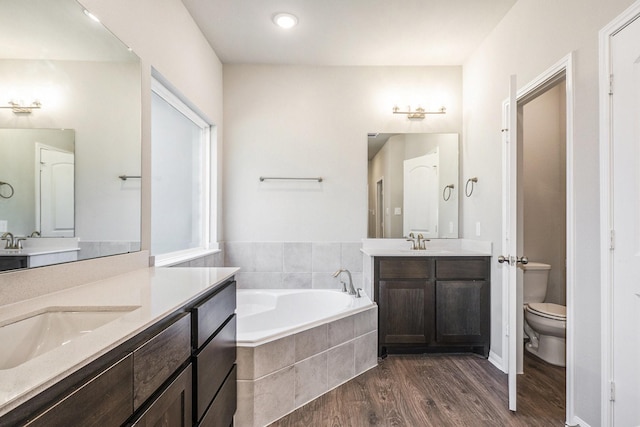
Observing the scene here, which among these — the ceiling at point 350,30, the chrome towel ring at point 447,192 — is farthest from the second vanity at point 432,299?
the ceiling at point 350,30

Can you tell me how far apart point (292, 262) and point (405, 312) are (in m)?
1.18

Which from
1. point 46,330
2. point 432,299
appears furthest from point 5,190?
point 432,299

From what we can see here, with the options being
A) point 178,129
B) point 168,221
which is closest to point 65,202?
point 168,221

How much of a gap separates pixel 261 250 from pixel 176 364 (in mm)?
2262

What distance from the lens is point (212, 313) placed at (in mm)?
1349

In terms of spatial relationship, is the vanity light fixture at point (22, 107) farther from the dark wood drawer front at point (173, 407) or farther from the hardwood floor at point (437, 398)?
the hardwood floor at point (437, 398)

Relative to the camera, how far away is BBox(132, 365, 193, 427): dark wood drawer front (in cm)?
88

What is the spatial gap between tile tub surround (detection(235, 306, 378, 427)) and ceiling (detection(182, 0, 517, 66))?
2.26m

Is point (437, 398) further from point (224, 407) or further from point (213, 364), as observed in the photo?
point (213, 364)

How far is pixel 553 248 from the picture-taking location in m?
3.19

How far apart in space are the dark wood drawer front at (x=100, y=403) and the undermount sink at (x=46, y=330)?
0.27m

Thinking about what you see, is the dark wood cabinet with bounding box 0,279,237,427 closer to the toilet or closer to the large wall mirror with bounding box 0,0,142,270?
the large wall mirror with bounding box 0,0,142,270

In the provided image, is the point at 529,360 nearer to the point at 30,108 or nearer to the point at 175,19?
the point at 30,108

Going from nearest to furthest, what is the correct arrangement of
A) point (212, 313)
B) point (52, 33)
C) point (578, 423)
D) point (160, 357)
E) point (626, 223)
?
point (160, 357) < point (52, 33) < point (212, 313) < point (626, 223) < point (578, 423)
